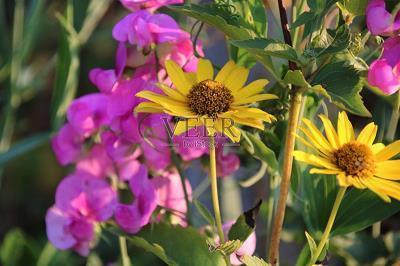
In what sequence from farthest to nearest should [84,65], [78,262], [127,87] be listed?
1. [84,65]
2. [78,262]
3. [127,87]

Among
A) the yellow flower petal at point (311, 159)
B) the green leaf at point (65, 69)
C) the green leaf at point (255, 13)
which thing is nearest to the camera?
the yellow flower petal at point (311, 159)

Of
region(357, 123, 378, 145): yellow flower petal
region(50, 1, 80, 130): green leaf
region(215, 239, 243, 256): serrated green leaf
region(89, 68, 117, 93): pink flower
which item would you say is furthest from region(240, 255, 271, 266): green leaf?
region(50, 1, 80, 130): green leaf

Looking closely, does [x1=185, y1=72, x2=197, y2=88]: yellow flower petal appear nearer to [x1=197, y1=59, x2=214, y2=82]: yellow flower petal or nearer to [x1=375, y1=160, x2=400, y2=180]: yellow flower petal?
[x1=197, y1=59, x2=214, y2=82]: yellow flower petal

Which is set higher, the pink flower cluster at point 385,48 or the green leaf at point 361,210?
the pink flower cluster at point 385,48

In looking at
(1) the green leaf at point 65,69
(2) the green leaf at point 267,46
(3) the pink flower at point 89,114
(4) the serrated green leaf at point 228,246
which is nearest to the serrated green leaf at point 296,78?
(2) the green leaf at point 267,46

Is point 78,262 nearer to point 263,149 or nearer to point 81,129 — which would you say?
point 81,129

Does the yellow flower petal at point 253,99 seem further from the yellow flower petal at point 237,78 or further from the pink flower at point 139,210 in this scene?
the pink flower at point 139,210

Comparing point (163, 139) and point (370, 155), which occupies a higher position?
point (370, 155)

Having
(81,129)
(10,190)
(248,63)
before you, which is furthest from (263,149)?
(10,190)
